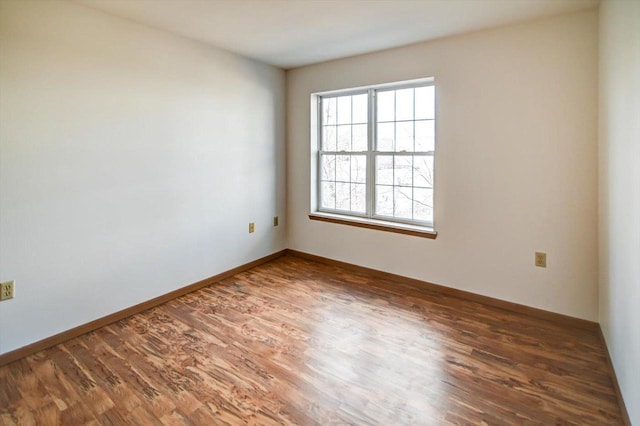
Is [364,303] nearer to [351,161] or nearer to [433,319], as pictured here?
[433,319]

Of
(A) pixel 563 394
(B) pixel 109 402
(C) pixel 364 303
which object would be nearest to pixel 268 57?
(C) pixel 364 303

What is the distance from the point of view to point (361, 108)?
382 centimetres

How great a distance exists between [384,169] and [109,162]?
256 cm

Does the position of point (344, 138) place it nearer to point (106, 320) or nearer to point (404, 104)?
point (404, 104)

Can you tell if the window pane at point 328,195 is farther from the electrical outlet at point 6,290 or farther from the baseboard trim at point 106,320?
the electrical outlet at point 6,290

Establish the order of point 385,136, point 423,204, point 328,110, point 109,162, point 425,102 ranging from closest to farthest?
point 109,162, point 425,102, point 423,204, point 385,136, point 328,110

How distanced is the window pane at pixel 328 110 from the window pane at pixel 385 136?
66cm

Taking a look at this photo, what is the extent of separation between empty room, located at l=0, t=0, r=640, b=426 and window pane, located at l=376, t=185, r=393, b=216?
2 centimetres

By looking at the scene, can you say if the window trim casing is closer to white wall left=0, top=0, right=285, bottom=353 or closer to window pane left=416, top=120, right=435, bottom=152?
window pane left=416, top=120, right=435, bottom=152

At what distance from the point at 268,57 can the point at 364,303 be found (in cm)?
273

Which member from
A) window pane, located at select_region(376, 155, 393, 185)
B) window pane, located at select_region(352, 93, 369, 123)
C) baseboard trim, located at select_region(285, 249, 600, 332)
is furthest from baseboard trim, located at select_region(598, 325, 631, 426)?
window pane, located at select_region(352, 93, 369, 123)

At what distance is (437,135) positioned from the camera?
3182 mm

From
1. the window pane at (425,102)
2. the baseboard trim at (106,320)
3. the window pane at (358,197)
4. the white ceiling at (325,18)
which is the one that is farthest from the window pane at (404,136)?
the baseboard trim at (106,320)

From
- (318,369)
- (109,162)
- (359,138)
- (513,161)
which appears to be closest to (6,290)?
(109,162)
